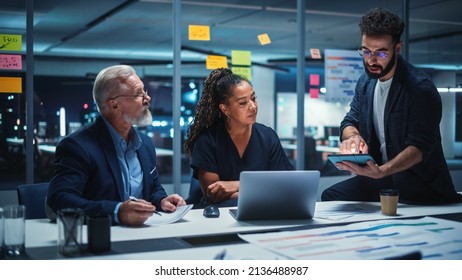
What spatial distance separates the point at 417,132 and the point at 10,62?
3.16 meters

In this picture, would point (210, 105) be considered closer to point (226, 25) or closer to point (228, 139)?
point (228, 139)

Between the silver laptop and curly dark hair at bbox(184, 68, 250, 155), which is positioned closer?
the silver laptop

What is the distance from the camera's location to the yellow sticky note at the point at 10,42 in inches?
158

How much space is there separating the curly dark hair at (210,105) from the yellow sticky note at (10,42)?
2046mm

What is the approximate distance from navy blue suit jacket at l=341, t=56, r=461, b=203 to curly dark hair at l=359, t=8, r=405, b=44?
15 centimetres

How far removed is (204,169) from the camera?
97.4 inches

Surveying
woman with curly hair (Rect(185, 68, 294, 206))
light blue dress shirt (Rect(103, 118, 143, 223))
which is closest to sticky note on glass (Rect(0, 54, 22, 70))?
woman with curly hair (Rect(185, 68, 294, 206))

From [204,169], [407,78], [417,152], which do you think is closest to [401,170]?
[417,152]

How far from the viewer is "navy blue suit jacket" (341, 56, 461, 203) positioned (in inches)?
86.0

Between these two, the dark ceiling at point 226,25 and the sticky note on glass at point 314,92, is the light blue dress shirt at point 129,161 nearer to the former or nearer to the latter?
the dark ceiling at point 226,25

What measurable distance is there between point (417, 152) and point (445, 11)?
4.50 m

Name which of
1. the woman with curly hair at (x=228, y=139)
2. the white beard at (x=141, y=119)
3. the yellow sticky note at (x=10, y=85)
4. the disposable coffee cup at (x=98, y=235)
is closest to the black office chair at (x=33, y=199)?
the white beard at (x=141, y=119)

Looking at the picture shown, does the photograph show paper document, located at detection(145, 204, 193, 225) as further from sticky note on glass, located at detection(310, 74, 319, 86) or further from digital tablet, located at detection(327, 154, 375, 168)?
sticky note on glass, located at detection(310, 74, 319, 86)
